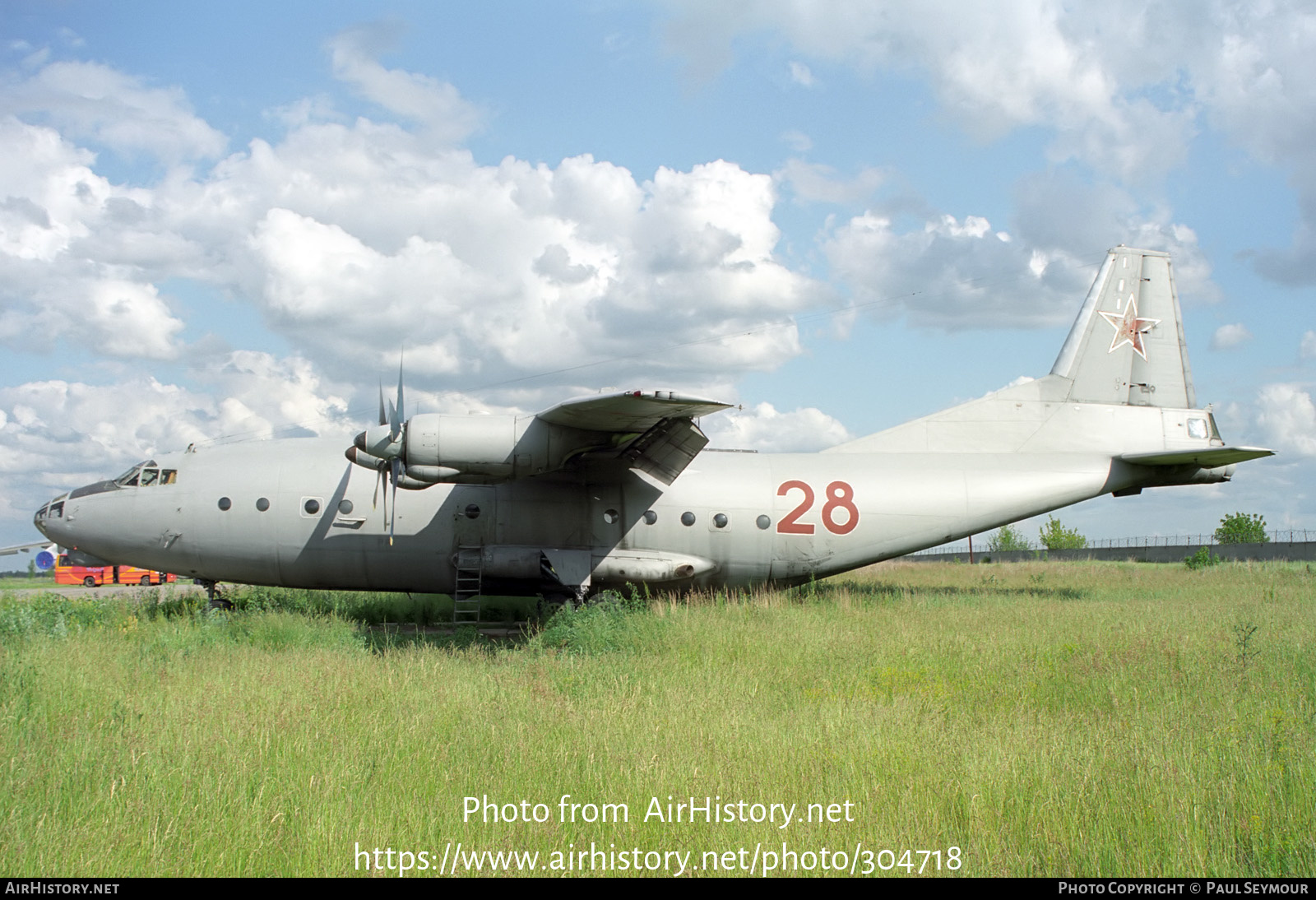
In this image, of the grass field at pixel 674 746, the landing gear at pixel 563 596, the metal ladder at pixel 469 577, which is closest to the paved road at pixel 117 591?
the metal ladder at pixel 469 577

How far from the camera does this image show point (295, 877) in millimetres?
4465

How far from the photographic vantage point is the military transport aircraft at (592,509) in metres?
14.7

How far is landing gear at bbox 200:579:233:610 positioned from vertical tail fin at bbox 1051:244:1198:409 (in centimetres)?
1717

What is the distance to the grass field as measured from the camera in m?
4.80

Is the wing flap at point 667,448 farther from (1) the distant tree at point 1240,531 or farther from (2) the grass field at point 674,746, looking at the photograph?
(1) the distant tree at point 1240,531

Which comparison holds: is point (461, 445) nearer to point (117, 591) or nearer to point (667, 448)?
point (667, 448)

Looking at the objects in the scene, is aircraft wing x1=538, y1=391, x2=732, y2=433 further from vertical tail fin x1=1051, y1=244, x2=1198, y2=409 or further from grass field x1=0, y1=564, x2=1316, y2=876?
vertical tail fin x1=1051, y1=244, x2=1198, y2=409

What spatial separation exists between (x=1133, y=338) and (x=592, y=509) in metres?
11.9

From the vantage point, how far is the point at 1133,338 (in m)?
17.3

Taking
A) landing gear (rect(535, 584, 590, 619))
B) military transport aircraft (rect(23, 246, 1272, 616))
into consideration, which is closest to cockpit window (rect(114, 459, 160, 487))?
military transport aircraft (rect(23, 246, 1272, 616))

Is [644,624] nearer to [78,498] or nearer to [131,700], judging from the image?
[131,700]

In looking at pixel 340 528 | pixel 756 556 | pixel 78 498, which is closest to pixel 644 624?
pixel 756 556

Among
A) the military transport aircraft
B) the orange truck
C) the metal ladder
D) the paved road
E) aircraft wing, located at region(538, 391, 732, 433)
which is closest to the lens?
aircraft wing, located at region(538, 391, 732, 433)

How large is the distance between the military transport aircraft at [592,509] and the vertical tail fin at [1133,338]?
3.58 ft
